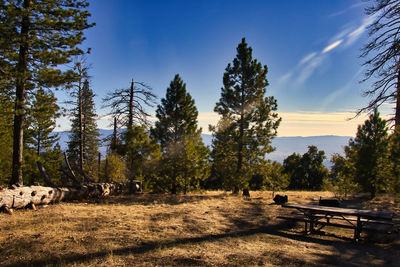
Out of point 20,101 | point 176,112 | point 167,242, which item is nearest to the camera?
point 167,242

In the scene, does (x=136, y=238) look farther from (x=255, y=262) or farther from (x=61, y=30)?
(x=61, y=30)

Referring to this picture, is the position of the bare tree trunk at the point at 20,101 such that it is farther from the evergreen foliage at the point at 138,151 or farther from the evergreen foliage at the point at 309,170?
the evergreen foliage at the point at 309,170

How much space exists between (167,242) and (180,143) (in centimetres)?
1152

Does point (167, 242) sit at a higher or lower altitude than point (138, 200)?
higher

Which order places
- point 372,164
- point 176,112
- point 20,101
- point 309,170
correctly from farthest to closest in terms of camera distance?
point 309,170 → point 176,112 → point 372,164 → point 20,101

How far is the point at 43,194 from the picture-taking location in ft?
30.2

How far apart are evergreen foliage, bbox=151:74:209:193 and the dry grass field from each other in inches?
291

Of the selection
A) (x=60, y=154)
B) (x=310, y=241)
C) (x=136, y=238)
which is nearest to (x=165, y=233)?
(x=136, y=238)

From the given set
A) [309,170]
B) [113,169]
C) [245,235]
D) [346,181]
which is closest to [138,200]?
[113,169]

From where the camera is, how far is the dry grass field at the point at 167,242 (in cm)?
481

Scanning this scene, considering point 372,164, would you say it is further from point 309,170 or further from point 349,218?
point 309,170

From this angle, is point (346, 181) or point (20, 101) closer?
point (20, 101)

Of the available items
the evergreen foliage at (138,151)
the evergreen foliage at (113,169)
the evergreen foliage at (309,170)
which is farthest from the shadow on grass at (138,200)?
the evergreen foliage at (309,170)

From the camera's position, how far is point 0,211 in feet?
24.9
